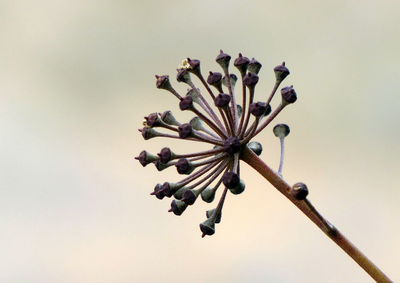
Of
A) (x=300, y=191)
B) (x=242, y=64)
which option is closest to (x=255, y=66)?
(x=242, y=64)

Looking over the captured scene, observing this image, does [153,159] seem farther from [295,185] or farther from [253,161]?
[295,185]

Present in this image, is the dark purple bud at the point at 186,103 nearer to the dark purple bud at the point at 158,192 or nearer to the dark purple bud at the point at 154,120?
the dark purple bud at the point at 154,120

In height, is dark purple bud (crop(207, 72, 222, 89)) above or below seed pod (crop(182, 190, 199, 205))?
above

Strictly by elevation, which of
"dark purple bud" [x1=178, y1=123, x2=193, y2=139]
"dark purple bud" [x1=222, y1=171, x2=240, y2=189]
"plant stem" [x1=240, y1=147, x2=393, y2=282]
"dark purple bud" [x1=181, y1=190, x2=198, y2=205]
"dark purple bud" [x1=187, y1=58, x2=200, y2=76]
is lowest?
"plant stem" [x1=240, y1=147, x2=393, y2=282]

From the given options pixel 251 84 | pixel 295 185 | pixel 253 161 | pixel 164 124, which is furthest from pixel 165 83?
pixel 295 185

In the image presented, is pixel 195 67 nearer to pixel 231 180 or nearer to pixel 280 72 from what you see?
pixel 280 72

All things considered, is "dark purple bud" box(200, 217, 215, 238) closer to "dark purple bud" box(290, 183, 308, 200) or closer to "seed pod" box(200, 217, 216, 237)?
"seed pod" box(200, 217, 216, 237)

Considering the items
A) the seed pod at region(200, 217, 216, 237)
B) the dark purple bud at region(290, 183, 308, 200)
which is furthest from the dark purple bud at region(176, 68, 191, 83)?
the dark purple bud at region(290, 183, 308, 200)

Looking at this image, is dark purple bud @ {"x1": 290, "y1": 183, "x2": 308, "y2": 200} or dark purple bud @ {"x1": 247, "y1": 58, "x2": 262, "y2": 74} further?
dark purple bud @ {"x1": 247, "y1": 58, "x2": 262, "y2": 74}
